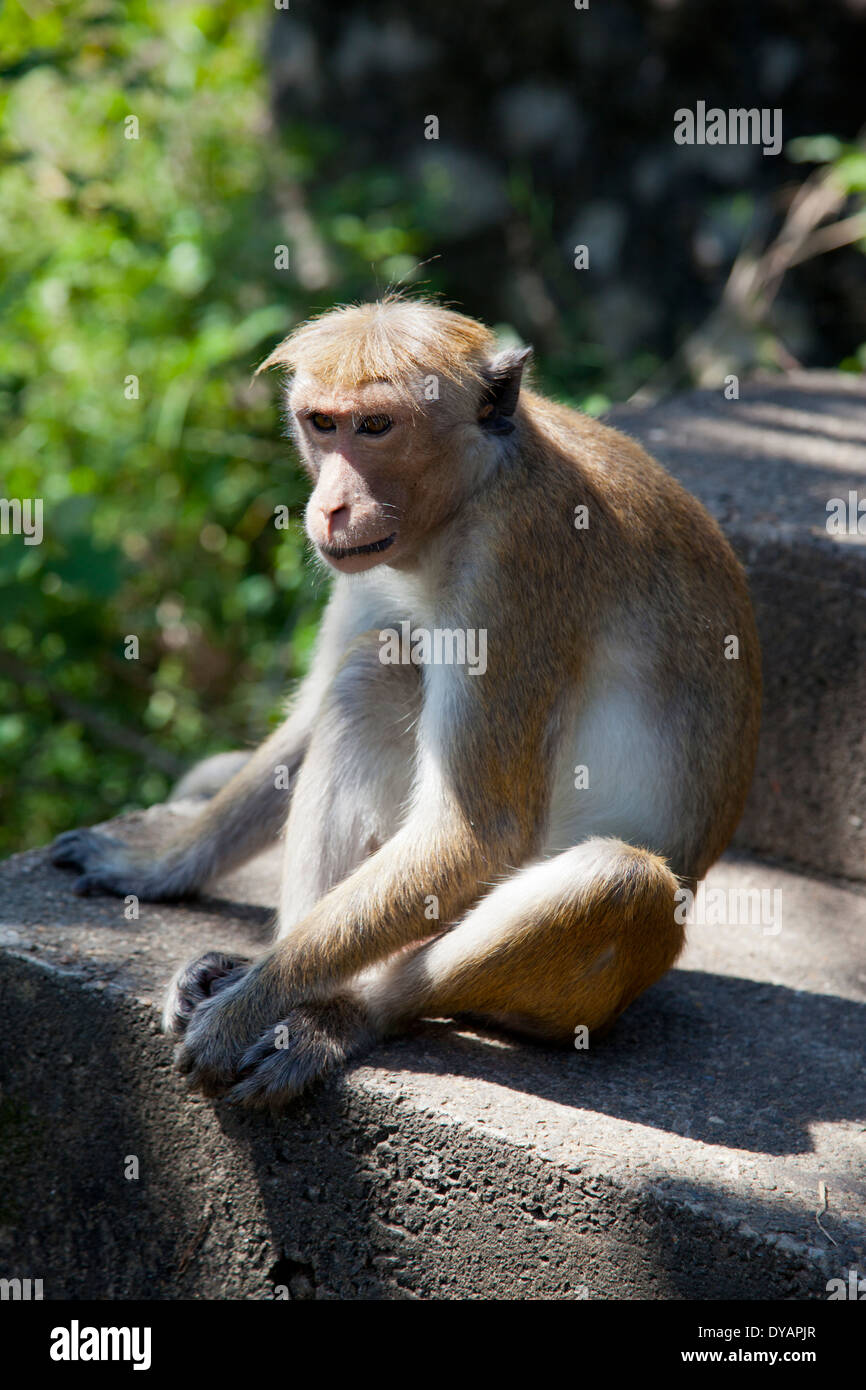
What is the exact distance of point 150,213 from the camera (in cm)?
934

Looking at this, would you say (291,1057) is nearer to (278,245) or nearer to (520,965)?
(520,965)

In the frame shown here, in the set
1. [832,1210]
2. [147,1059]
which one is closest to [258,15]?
[147,1059]

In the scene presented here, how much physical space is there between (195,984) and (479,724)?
3.27 feet

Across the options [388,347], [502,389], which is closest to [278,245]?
[502,389]

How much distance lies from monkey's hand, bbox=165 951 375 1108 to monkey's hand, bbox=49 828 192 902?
843mm

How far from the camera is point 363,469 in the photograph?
346 cm

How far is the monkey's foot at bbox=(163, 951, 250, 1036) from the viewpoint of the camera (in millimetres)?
3432

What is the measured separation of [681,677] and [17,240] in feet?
23.7

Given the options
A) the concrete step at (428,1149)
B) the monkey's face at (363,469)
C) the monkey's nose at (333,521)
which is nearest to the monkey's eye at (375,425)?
the monkey's face at (363,469)

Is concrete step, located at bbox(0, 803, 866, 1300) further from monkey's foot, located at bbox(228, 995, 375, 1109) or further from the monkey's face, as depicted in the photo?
the monkey's face

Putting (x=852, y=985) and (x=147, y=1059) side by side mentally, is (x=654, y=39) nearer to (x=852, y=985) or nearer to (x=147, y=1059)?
(x=852, y=985)

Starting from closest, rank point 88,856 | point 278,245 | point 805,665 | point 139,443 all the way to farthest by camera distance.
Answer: point 88,856 < point 805,665 < point 139,443 < point 278,245

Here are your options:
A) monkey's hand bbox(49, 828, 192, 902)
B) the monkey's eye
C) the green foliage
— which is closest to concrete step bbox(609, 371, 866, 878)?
the monkey's eye

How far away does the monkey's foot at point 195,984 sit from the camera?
343 centimetres
